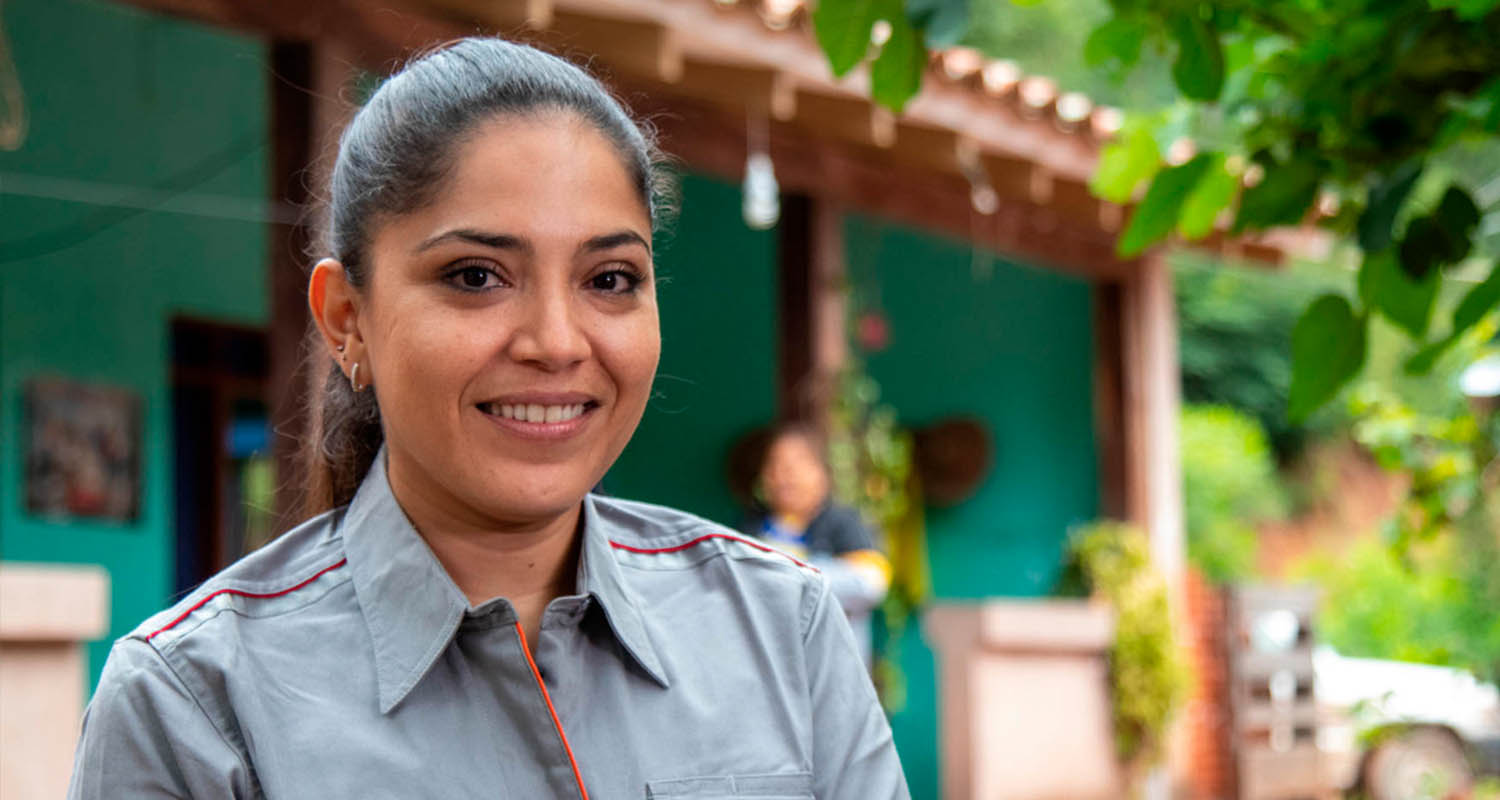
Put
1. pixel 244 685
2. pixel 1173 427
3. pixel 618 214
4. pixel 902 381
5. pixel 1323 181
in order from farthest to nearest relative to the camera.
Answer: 1. pixel 902 381
2. pixel 1173 427
3. pixel 1323 181
4. pixel 618 214
5. pixel 244 685

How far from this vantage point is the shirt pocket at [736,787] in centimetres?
145

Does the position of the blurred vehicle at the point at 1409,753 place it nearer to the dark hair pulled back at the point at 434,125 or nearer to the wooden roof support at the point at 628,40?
the wooden roof support at the point at 628,40

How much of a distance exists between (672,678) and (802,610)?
0.53 ft

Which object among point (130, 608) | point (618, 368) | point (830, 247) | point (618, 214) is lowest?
point (130, 608)

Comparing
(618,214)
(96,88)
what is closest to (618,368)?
(618,214)

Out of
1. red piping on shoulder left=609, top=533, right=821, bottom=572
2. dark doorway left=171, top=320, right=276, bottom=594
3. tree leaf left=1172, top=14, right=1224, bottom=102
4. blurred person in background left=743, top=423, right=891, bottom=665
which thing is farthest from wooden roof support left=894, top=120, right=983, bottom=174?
red piping on shoulder left=609, top=533, right=821, bottom=572

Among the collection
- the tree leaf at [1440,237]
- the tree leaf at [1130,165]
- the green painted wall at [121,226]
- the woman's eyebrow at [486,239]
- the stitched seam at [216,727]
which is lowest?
the stitched seam at [216,727]

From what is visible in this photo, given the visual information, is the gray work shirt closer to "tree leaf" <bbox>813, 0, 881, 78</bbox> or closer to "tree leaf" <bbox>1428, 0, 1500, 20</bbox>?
"tree leaf" <bbox>813, 0, 881, 78</bbox>

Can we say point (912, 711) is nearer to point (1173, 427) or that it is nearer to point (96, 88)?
point (1173, 427)

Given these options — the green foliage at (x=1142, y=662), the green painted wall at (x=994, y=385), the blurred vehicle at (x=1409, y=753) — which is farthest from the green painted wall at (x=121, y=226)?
the blurred vehicle at (x=1409, y=753)

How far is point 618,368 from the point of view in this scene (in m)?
1.48

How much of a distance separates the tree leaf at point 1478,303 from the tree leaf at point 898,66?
0.67 m

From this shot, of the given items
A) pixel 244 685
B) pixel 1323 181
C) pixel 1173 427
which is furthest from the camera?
pixel 1173 427

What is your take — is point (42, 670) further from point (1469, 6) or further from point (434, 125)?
point (1469, 6)
